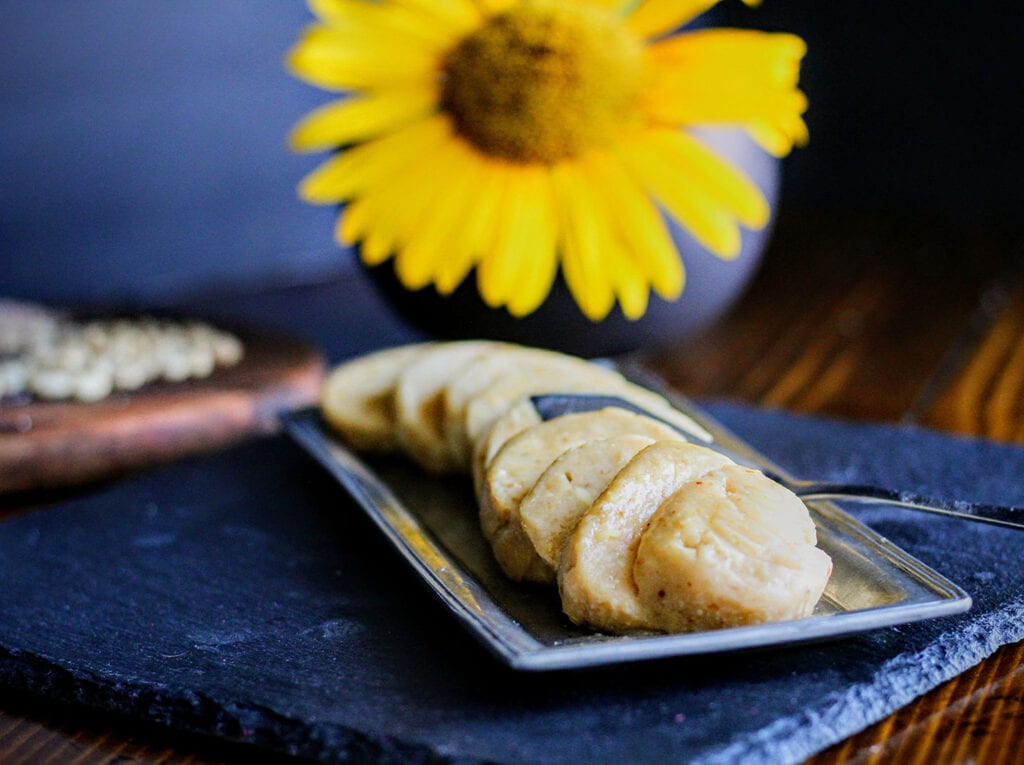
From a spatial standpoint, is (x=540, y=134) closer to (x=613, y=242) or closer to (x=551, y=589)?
(x=613, y=242)

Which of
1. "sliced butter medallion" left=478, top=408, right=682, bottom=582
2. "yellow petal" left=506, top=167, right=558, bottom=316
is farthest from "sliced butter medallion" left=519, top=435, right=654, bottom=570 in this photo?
"yellow petal" left=506, top=167, right=558, bottom=316

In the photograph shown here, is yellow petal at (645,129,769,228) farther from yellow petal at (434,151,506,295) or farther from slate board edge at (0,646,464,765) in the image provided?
slate board edge at (0,646,464,765)

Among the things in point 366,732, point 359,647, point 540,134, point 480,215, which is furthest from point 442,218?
point 366,732

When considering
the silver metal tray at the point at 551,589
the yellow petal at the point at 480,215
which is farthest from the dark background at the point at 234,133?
the silver metal tray at the point at 551,589

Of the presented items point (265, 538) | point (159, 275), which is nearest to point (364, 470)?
point (265, 538)

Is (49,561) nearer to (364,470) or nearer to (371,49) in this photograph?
(364,470)

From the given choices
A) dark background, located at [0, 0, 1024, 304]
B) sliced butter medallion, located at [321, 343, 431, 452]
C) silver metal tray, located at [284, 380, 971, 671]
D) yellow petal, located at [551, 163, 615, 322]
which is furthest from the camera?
dark background, located at [0, 0, 1024, 304]
